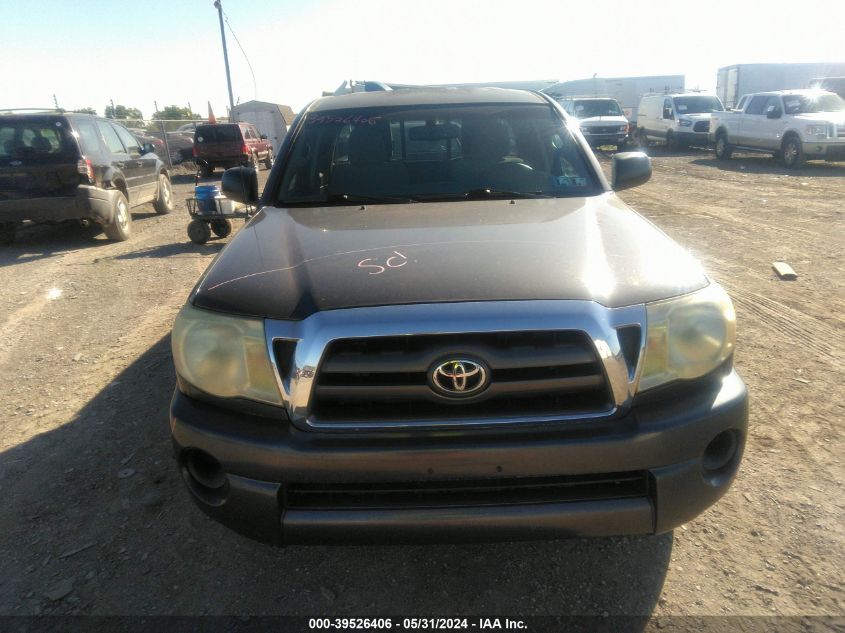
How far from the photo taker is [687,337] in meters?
1.89

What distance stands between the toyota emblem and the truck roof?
2114 mm

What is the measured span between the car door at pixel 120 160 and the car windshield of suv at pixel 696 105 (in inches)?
715

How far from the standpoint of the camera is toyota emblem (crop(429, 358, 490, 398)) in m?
1.76

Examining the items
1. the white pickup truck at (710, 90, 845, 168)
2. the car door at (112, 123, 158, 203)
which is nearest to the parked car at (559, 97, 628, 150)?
the white pickup truck at (710, 90, 845, 168)

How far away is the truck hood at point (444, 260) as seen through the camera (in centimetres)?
187

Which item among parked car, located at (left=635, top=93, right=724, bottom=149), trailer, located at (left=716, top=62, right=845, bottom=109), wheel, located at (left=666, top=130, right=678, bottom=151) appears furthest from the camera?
trailer, located at (left=716, top=62, right=845, bottom=109)

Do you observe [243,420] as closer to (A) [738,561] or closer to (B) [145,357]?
(A) [738,561]

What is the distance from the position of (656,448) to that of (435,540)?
72 centimetres

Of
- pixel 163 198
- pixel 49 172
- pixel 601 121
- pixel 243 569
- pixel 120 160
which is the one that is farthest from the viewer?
pixel 601 121

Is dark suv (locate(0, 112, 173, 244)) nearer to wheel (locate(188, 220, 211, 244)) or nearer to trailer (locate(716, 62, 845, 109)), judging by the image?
wheel (locate(188, 220, 211, 244))

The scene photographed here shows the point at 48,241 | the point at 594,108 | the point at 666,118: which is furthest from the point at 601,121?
the point at 48,241

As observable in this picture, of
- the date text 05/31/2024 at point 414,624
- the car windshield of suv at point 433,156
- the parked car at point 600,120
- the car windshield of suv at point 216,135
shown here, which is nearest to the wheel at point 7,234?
the car windshield of suv at point 433,156

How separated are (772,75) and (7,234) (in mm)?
30104

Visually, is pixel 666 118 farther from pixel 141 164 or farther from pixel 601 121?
pixel 141 164
